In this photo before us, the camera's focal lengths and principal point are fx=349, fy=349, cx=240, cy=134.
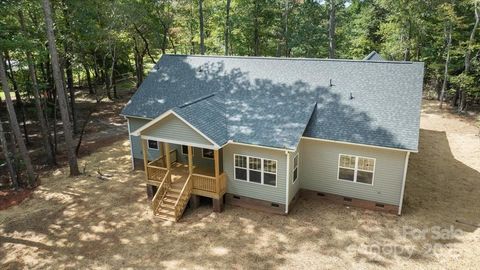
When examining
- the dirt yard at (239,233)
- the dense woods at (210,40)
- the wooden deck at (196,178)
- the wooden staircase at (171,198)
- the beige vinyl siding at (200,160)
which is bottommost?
the dirt yard at (239,233)

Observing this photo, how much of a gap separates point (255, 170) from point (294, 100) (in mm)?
4085

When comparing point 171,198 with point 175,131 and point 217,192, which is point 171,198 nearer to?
point 217,192

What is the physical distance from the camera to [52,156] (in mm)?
22500

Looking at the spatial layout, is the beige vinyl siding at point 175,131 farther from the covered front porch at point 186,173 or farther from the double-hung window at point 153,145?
the double-hung window at point 153,145

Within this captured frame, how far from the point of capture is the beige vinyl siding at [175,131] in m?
15.1

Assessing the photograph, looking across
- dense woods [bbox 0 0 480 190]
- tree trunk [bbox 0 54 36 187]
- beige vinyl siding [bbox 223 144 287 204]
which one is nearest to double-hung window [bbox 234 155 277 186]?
beige vinyl siding [bbox 223 144 287 204]

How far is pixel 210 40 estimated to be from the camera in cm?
4300

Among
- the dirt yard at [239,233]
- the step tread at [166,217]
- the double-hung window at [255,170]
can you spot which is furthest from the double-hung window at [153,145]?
the double-hung window at [255,170]

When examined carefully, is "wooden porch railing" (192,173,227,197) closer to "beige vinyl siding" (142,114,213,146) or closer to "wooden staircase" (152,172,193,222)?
"wooden staircase" (152,172,193,222)

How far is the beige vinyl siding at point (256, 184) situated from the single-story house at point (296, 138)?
5cm

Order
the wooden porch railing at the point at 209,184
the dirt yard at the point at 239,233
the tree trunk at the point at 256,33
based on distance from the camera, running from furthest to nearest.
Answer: the tree trunk at the point at 256,33 < the wooden porch railing at the point at 209,184 < the dirt yard at the point at 239,233

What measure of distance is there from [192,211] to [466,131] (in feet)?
74.3

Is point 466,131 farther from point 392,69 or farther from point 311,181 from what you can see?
point 311,181

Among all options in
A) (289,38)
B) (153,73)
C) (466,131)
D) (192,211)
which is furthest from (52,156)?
(466,131)
